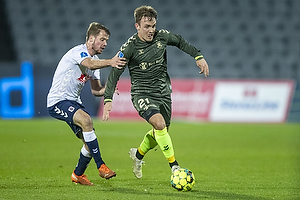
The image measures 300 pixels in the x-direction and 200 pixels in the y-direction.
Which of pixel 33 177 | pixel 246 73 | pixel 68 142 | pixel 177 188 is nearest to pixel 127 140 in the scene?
pixel 68 142

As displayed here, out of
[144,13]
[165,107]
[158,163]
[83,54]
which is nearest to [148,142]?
[165,107]

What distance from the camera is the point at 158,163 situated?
8586 millimetres

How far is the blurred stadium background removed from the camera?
20.9 meters

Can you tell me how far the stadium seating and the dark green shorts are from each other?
1425 centimetres

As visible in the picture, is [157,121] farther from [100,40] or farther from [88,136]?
[100,40]

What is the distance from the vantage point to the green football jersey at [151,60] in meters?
6.25

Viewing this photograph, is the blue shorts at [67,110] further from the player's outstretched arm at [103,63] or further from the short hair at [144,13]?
the short hair at [144,13]

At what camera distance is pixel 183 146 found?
36.2 feet

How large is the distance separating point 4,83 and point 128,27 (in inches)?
261

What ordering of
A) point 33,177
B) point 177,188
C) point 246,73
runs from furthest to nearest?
point 246,73, point 33,177, point 177,188

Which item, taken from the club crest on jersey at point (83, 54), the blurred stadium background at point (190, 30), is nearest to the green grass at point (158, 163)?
the club crest on jersey at point (83, 54)

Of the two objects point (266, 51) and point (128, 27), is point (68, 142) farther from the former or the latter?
point (266, 51)

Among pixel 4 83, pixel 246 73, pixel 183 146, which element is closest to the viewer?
pixel 183 146

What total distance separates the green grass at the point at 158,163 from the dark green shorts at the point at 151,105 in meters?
0.82
